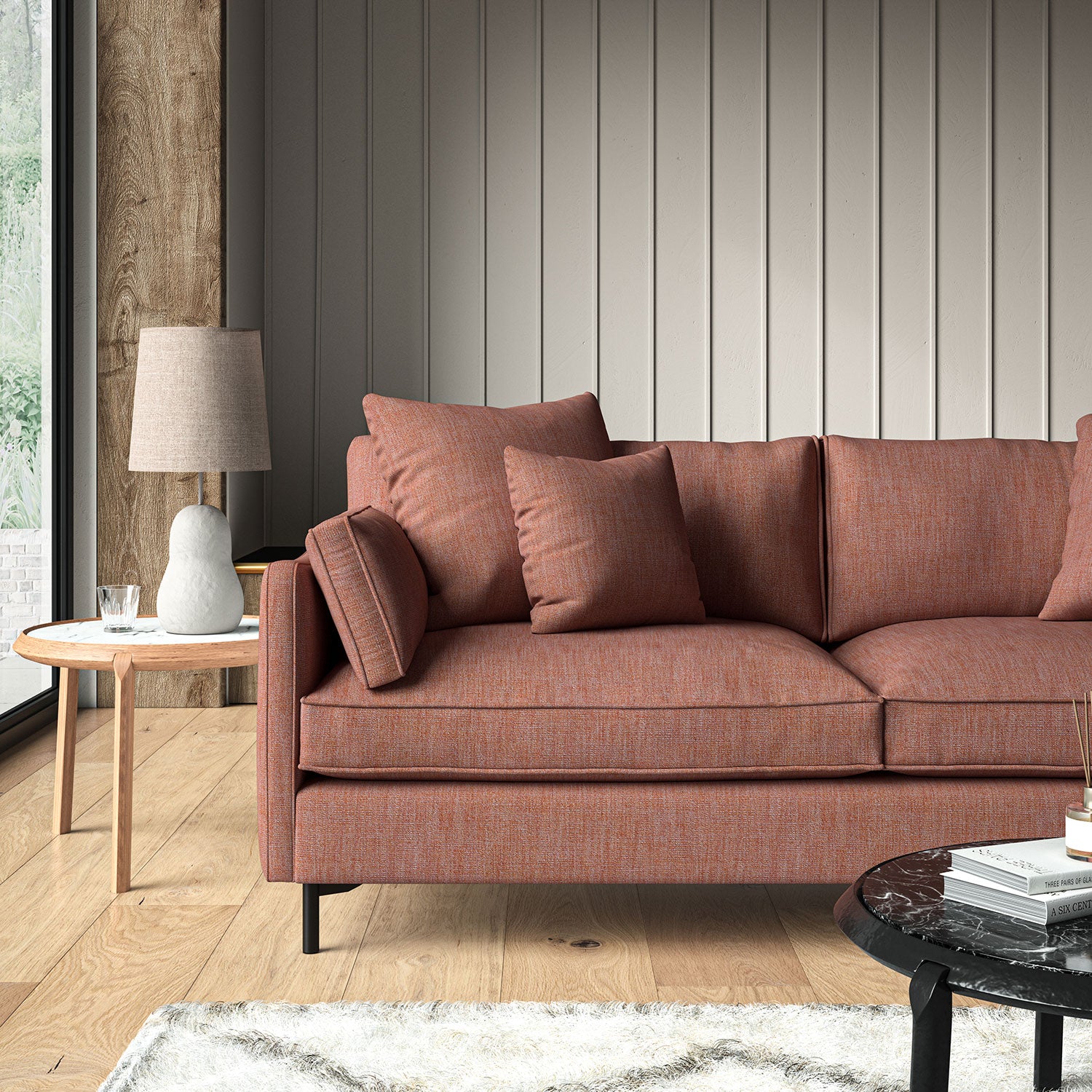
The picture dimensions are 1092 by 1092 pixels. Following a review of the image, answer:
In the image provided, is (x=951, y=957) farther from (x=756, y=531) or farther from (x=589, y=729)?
(x=756, y=531)

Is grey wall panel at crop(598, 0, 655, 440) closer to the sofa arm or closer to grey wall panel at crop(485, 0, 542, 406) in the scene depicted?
grey wall panel at crop(485, 0, 542, 406)

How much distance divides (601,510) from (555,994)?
35.6 inches

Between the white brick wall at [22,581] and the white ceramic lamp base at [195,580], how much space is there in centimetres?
111

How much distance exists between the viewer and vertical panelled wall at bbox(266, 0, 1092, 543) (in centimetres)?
454

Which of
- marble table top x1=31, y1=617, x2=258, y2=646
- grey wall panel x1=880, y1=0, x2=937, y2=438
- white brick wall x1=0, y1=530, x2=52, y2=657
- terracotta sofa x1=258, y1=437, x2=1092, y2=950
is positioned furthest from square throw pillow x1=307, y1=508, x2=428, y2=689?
grey wall panel x1=880, y1=0, x2=937, y2=438

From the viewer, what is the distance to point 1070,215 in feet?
15.0

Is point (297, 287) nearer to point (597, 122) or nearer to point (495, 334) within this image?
point (495, 334)

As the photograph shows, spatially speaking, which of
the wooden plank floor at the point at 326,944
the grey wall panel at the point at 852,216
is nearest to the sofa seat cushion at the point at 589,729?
the wooden plank floor at the point at 326,944

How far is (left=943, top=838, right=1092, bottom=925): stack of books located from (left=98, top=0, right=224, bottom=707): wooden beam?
3.03 metres

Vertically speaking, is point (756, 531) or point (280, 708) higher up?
point (756, 531)

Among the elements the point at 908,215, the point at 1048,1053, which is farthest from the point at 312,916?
the point at 908,215

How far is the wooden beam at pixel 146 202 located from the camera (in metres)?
3.88

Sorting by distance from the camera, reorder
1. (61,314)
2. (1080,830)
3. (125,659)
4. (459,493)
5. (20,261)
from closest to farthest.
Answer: (1080,830) → (125,659) → (459,493) → (20,261) → (61,314)

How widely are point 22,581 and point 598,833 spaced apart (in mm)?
2259
